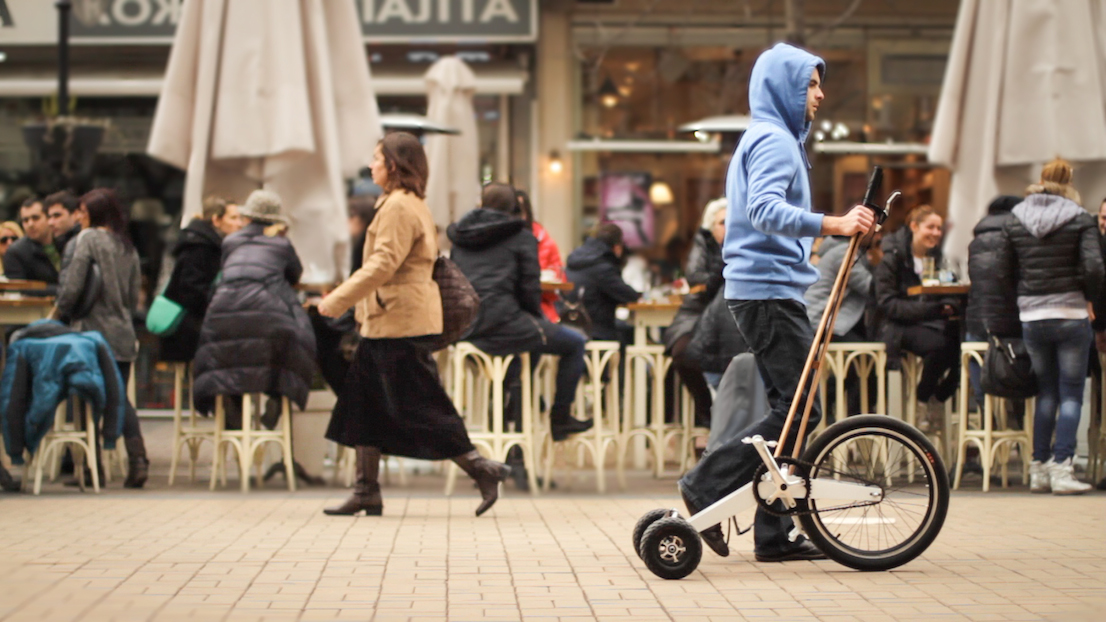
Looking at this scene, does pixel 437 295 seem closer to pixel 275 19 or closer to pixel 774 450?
pixel 774 450

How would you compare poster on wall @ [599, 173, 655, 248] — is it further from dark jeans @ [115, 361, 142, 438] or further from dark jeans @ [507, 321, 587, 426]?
dark jeans @ [115, 361, 142, 438]

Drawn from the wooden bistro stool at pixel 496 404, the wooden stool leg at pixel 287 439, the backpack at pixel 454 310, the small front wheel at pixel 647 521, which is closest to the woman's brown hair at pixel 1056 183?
the wooden bistro stool at pixel 496 404

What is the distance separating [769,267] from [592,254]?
15.8 feet

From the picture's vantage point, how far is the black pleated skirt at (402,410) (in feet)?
26.9

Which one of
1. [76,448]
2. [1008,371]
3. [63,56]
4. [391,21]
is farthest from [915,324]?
[63,56]

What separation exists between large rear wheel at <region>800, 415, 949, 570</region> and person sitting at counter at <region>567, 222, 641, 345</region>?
187 inches

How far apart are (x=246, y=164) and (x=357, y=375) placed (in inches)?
127

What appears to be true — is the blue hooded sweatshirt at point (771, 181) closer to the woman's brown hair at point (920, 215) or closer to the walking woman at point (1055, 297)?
the walking woman at point (1055, 297)

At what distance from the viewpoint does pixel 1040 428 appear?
9594mm

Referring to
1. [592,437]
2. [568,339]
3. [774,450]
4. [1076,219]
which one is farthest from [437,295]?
[1076,219]

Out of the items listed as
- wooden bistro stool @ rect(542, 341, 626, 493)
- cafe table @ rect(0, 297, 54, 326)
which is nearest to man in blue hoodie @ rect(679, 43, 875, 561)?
wooden bistro stool @ rect(542, 341, 626, 493)

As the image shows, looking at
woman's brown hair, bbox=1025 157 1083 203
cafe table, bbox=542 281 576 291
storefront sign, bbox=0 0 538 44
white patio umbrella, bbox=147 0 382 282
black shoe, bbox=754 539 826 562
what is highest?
storefront sign, bbox=0 0 538 44

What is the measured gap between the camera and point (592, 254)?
36.1ft

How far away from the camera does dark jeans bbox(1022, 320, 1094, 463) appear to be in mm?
9367
